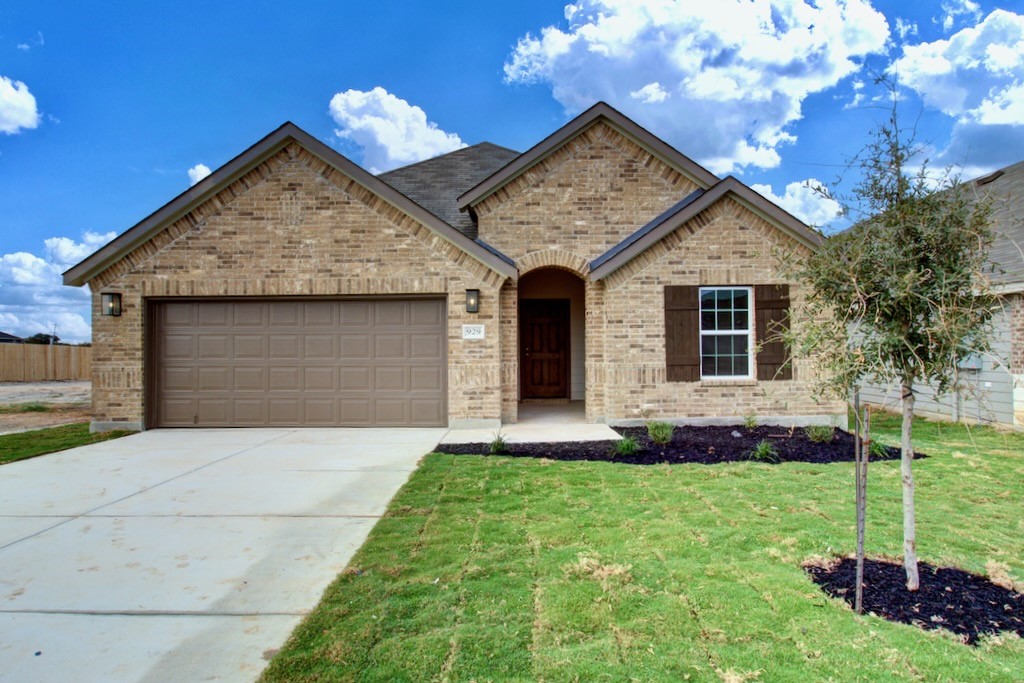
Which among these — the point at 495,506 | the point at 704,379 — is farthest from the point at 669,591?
the point at 704,379

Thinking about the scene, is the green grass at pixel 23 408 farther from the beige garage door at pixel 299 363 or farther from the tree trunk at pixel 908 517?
the tree trunk at pixel 908 517

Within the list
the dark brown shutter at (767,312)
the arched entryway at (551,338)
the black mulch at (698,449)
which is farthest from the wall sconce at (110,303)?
the dark brown shutter at (767,312)

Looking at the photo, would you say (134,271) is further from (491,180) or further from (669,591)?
(669,591)

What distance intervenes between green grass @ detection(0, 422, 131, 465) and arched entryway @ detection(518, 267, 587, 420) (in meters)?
8.44

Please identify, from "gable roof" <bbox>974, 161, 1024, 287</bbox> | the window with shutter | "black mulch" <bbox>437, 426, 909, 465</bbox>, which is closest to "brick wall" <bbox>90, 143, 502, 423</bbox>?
"black mulch" <bbox>437, 426, 909, 465</bbox>

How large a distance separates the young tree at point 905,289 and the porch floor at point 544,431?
18.2 feet

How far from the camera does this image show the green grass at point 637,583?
9.27ft

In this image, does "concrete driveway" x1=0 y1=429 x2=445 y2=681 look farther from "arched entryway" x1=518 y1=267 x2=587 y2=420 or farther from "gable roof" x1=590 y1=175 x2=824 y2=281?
"arched entryway" x1=518 y1=267 x2=587 y2=420

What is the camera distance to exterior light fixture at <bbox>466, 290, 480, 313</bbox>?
Result: 1012cm

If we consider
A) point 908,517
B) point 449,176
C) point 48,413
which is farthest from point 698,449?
point 48,413

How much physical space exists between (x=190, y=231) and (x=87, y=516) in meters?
6.45

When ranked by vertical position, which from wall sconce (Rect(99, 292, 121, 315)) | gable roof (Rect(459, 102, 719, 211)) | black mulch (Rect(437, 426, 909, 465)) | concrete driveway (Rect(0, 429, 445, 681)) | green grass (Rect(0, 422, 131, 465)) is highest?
gable roof (Rect(459, 102, 719, 211))

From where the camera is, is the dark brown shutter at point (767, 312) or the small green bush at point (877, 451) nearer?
the small green bush at point (877, 451)

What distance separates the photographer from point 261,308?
1053 centimetres
